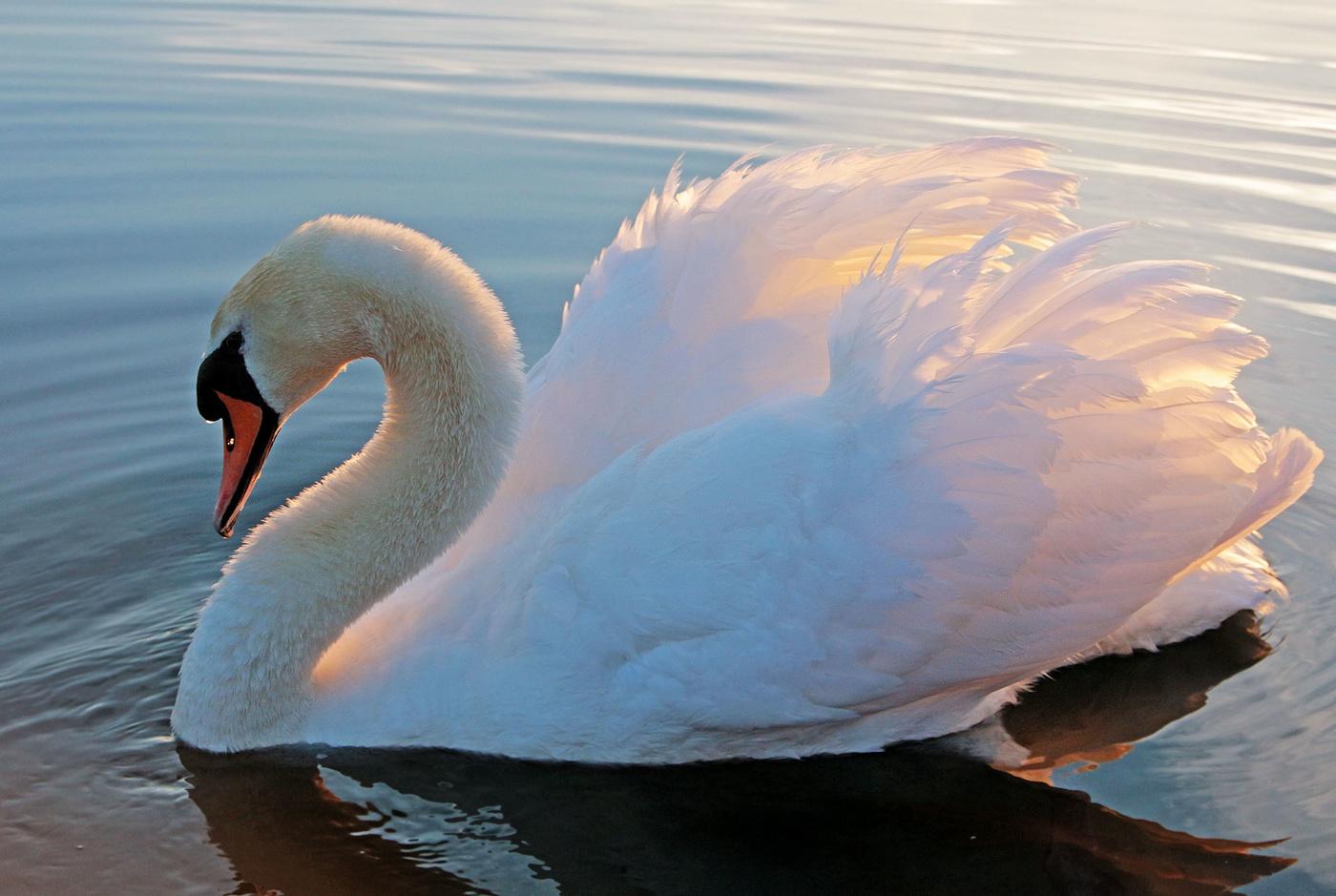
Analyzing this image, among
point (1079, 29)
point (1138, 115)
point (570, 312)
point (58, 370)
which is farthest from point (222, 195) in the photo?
point (1079, 29)

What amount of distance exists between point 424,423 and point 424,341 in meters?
0.27

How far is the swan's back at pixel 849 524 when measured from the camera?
458cm

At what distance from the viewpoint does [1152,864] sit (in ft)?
14.9

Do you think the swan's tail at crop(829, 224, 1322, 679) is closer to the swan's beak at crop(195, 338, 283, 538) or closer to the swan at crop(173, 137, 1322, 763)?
the swan at crop(173, 137, 1322, 763)

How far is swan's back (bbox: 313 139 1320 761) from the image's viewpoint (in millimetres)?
4578

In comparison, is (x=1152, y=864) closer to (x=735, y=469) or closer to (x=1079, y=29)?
(x=735, y=469)

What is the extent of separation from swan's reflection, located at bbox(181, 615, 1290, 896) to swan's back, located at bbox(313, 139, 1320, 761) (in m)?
0.11

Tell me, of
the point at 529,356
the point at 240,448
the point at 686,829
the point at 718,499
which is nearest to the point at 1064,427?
the point at 718,499

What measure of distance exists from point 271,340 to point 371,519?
0.66 metres

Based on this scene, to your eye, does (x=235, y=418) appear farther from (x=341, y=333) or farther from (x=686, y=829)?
(x=686, y=829)

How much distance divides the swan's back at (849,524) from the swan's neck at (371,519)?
6.9 inches

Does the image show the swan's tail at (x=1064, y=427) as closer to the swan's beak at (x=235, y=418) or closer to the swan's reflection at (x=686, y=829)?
the swan's reflection at (x=686, y=829)

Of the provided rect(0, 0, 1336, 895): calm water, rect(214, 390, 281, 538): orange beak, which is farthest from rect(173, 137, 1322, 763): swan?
rect(0, 0, 1336, 895): calm water

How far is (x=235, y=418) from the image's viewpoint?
488 cm
